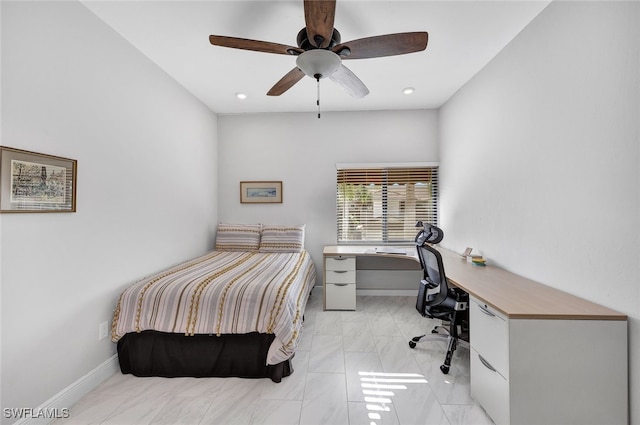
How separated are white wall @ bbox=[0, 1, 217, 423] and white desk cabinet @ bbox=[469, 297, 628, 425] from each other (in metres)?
2.61

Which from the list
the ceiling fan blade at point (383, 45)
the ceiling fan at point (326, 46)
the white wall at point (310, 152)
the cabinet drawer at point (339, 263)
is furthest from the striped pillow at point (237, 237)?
the ceiling fan blade at point (383, 45)

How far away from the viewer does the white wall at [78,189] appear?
1.43 metres

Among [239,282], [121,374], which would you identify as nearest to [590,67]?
[239,282]

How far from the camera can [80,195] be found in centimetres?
180

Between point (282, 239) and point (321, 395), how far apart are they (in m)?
2.05

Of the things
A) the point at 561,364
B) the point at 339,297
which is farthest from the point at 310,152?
the point at 561,364

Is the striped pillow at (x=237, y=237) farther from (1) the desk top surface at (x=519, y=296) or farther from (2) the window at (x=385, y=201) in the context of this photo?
(1) the desk top surface at (x=519, y=296)

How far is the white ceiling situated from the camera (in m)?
1.81

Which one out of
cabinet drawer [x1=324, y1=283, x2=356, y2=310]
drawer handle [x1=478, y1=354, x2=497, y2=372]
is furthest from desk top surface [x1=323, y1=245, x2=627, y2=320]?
cabinet drawer [x1=324, y1=283, x2=356, y2=310]

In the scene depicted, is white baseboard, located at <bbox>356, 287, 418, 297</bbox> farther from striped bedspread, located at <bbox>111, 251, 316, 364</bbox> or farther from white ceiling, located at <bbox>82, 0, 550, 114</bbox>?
white ceiling, located at <bbox>82, 0, 550, 114</bbox>

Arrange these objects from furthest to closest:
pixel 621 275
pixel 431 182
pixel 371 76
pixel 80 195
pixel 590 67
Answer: pixel 431 182 < pixel 371 76 < pixel 80 195 < pixel 590 67 < pixel 621 275

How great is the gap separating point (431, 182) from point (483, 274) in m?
1.92

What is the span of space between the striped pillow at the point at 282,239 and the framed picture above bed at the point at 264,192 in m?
0.47

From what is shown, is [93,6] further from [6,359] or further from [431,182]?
[431,182]
